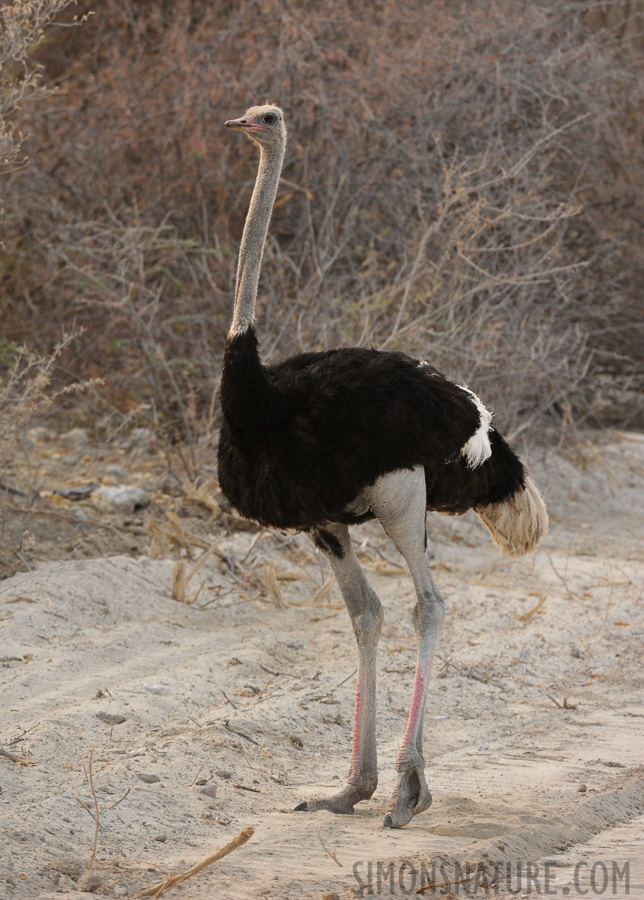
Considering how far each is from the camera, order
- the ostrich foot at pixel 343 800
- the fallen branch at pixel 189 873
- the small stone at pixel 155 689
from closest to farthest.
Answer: the fallen branch at pixel 189 873
the ostrich foot at pixel 343 800
the small stone at pixel 155 689

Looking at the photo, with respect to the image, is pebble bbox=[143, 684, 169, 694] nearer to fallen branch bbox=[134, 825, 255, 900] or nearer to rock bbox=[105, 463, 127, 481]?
fallen branch bbox=[134, 825, 255, 900]

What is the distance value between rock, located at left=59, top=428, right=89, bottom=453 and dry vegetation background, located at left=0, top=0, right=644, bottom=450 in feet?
0.60

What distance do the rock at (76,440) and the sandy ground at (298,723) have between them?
1.83 m

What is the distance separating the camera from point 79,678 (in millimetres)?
4461

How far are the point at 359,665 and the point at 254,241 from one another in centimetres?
143

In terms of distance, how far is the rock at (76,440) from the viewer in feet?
26.1

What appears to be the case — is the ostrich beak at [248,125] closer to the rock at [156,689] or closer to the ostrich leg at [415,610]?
the ostrich leg at [415,610]

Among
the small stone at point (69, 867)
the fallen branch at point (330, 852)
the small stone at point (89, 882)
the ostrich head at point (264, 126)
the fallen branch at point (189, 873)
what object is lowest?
the fallen branch at point (330, 852)

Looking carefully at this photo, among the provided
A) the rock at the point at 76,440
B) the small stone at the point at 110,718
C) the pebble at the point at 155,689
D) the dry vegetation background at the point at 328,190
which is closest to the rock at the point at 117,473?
the dry vegetation background at the point at 328,190

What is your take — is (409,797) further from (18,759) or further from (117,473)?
(117,473)

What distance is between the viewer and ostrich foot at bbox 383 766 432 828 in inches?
134

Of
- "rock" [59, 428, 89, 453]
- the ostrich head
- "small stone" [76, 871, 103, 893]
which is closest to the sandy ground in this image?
"small stone" [76, 871, 103, 893]

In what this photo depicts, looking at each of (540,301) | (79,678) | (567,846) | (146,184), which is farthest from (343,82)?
(567,846)

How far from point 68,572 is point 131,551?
0.67 metres
